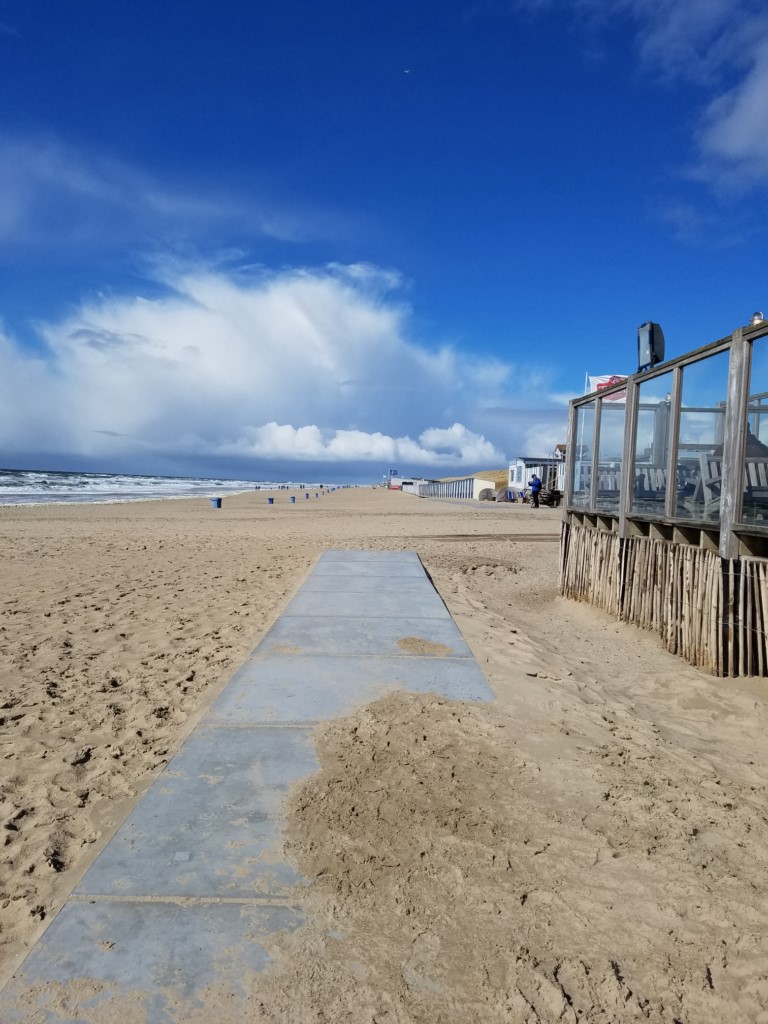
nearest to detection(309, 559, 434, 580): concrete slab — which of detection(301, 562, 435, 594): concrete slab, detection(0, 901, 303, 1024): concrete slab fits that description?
Result: detection(301, 562, 435, 594): concrete slab

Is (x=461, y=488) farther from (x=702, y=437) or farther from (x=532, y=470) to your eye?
(x=702, y=437)

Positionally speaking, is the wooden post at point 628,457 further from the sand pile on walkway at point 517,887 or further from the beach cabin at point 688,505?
the sand pile on walkway at point 517,887

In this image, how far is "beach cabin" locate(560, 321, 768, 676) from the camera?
217 inches

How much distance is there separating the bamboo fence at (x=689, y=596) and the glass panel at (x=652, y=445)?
0.44 m

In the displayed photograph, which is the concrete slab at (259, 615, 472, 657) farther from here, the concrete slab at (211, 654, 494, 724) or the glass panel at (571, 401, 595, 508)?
the glass panel at (571, 401, 595, 508)

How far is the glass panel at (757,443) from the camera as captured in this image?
212 inches

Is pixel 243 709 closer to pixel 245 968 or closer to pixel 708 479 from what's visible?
pixel 245 968

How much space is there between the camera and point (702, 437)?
20.9ft

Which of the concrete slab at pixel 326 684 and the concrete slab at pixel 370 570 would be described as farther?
the concrete slab at pixel 370 570

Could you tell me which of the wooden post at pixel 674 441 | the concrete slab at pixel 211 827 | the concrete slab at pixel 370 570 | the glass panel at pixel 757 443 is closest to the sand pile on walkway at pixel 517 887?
the concrete slab at pixel 211 827

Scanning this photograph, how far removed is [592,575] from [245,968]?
7.38 meters

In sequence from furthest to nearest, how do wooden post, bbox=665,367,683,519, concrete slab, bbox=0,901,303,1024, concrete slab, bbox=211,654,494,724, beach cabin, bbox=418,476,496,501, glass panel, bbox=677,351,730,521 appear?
Answer: beach cabin, bbox=418,476,496,501, wooden post, bbox=665,367,683,519, glass panel, bbox=677,351,730,521, concrete slab, bbox=211,654,494,724, concrete slab, bbox=0,901,303,1024

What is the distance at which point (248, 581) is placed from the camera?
386 inches

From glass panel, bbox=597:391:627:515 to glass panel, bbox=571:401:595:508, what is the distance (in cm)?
36
